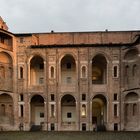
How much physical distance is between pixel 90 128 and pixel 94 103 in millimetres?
10295

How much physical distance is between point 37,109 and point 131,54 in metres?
→ 18.5

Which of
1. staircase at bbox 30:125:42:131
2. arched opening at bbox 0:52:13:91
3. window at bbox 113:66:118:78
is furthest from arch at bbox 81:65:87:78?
arched opening at bbox 0:52:13:91

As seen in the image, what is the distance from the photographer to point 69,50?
46719mm

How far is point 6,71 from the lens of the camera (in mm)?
47000

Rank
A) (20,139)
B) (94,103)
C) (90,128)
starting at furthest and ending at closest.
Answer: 1. (94,103)
2. (90,128)
3. (20,139)

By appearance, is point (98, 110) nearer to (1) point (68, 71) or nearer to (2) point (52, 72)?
(1) point (68, 71)

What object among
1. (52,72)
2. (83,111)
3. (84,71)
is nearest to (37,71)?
(52,72)

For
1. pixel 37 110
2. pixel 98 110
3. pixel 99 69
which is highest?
pixel 99 69

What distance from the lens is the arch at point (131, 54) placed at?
44.4 meters

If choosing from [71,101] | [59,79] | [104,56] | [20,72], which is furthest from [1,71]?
[104,56]

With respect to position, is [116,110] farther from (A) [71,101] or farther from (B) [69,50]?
(B) [69,50]

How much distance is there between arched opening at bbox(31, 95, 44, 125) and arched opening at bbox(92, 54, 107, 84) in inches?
412

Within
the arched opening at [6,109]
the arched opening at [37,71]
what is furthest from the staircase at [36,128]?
the arched opening at [37,71]

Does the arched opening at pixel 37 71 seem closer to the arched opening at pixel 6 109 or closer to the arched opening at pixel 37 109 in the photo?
the arched opening at pixel 37 109
